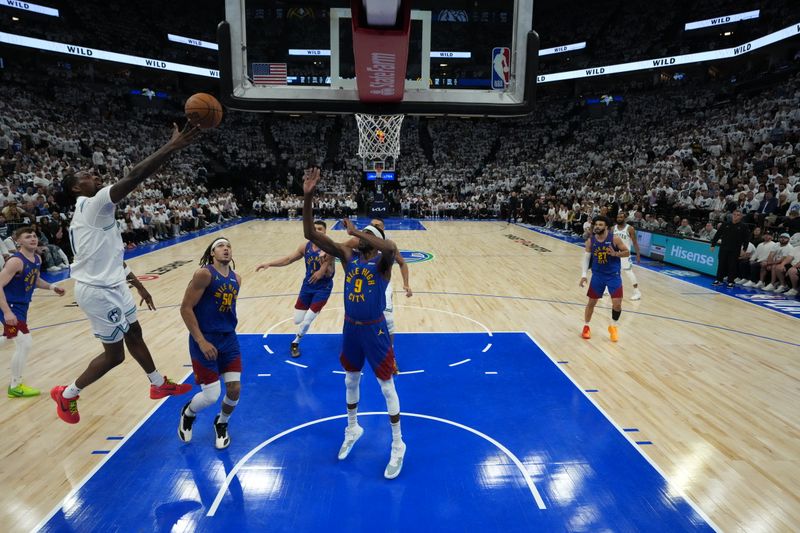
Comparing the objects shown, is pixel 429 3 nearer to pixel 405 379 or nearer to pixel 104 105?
pixel 405 379

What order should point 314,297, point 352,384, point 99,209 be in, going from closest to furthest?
1. point 99,209
2. point 352,384
3. point 314,297

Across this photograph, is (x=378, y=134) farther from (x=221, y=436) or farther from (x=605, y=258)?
(x=221, y=436)

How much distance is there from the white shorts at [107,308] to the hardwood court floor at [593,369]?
112cm

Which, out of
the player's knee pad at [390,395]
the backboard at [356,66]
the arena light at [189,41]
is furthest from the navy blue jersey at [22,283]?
the arena light at [189,41]

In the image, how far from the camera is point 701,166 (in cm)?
2102

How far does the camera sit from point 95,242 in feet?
13.2

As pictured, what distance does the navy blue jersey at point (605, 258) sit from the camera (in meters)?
7.19

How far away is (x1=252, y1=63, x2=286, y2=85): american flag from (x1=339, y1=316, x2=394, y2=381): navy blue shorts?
3805 millimetres

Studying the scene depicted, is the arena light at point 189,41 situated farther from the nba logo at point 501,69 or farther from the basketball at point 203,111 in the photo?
the basketball at point 203,111

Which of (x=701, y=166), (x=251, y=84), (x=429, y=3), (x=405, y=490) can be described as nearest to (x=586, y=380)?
(x=405, y=490)

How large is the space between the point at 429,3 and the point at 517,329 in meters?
5.60

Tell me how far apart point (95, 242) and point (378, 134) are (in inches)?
384

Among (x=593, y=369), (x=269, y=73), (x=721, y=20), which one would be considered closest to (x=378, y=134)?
(x=269, y=73)

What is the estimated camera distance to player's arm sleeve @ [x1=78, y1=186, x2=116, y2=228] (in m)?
3.83
